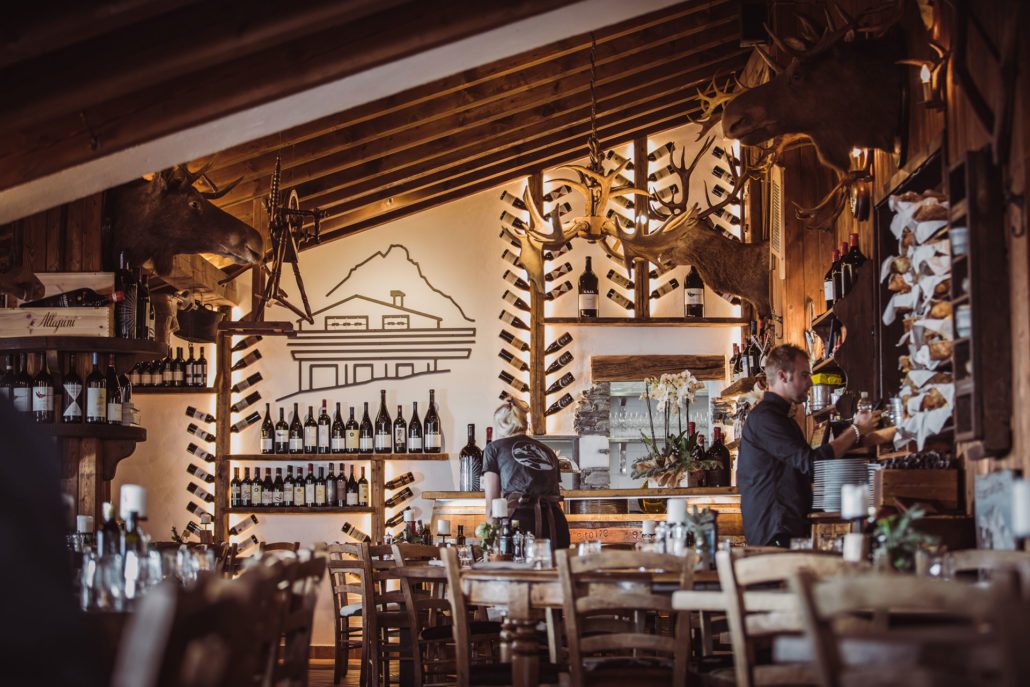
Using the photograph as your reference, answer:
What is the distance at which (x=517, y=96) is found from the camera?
28.5 ft

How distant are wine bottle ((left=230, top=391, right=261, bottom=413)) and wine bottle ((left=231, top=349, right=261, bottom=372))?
0.23 meters

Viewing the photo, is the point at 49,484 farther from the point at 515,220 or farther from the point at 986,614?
the point at 515,220

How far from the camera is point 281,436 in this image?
392 inches

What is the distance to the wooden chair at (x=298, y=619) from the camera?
9.71 ft

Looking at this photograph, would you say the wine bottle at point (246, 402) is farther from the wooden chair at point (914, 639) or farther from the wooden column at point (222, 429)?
the wooden chair at point (914, 639)

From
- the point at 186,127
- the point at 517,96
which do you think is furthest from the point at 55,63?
the point at 517,96

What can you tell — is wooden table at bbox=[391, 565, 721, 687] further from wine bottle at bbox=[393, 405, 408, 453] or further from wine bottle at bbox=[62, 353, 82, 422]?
wine bottle at bbox=[393, 405, 408, 453]

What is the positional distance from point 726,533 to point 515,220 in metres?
3.23

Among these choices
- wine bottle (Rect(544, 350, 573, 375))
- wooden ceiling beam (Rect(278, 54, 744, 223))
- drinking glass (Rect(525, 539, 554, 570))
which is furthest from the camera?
wine bottle (Rect(544, 350, 573, 375))

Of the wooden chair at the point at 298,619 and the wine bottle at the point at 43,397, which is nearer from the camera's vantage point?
the wooden chair at the point at 298,619

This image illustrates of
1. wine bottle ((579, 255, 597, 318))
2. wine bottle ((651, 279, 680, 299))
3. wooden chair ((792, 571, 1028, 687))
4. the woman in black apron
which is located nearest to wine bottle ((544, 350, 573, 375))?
wine bottle ((579, 255, 597, 318))

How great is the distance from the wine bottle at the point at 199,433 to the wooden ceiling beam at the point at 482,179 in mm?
1775

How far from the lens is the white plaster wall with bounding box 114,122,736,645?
9859mm

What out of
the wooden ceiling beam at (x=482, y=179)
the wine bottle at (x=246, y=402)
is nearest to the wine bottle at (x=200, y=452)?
the wine bottle at (x=246, y=402)
